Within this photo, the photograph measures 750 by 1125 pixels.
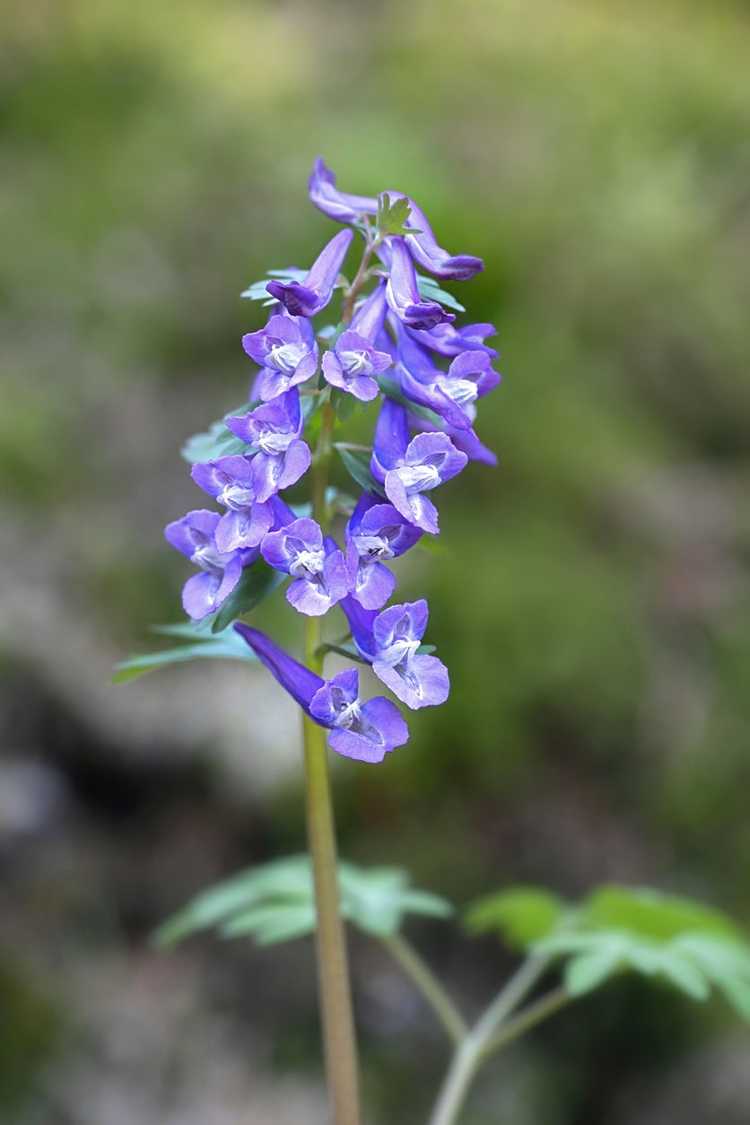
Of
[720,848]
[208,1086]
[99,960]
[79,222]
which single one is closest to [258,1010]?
[208,1086]

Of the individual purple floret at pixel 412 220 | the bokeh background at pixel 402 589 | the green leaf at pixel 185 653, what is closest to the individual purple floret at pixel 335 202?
the individual purple floret at pixel 412 220

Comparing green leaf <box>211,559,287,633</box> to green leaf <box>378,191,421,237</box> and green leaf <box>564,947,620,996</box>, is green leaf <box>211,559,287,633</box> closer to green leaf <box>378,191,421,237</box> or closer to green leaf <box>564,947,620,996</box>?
green leaf <box>378,191,421,237</box>

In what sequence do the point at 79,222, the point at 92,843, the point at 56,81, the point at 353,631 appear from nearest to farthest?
the point at 353,631
the point at 92,843
the point at 79,222
the point at 56,81

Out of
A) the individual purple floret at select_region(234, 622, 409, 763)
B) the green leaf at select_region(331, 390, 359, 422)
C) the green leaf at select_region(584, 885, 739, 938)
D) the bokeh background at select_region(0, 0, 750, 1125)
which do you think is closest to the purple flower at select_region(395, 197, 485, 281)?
the green leaf at select_region(331, 390, 359, 422)

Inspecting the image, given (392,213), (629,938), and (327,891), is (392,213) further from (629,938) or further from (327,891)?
(629,938)

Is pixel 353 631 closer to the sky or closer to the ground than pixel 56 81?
closer to the ground

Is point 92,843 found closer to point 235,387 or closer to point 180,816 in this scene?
point 180,816

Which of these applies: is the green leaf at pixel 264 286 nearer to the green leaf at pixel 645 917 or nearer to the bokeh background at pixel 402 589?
the green leaf at pixel 645 917
